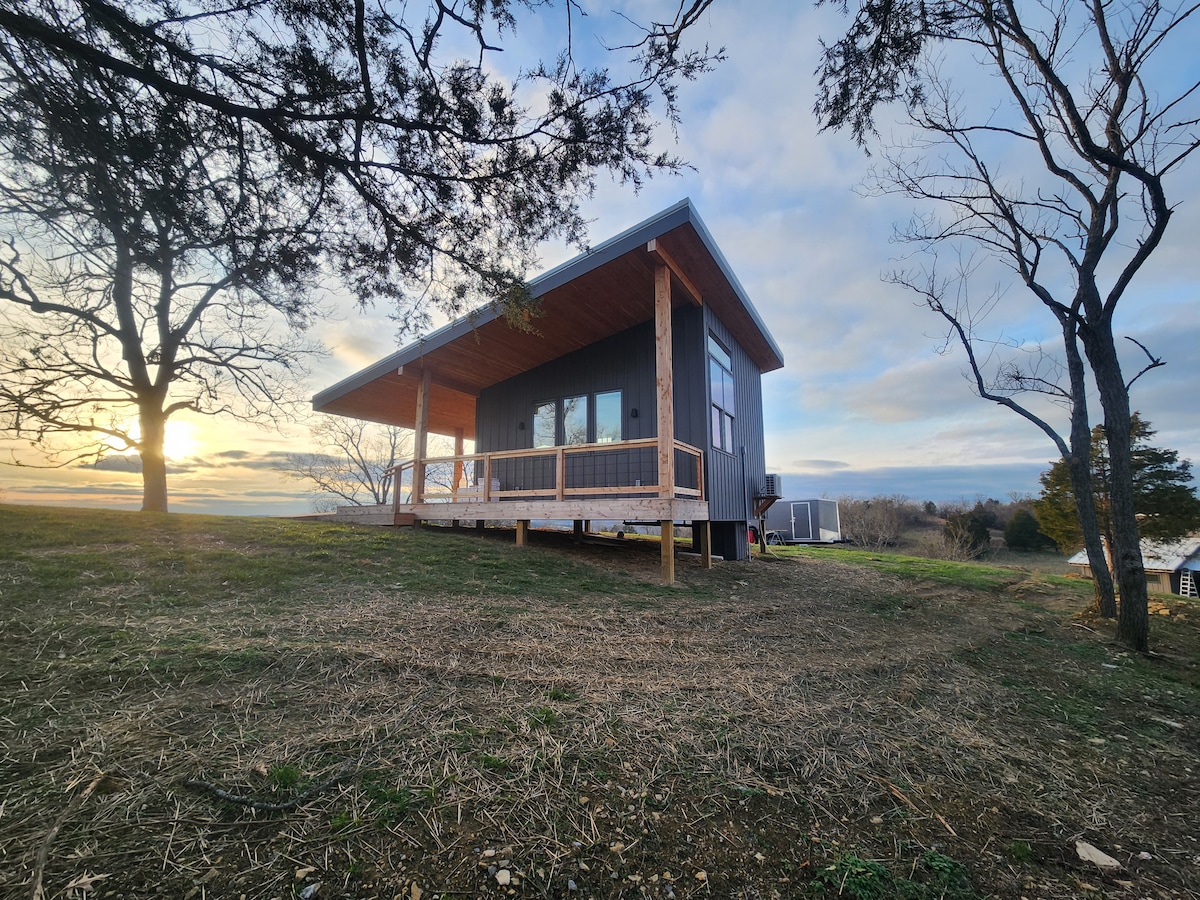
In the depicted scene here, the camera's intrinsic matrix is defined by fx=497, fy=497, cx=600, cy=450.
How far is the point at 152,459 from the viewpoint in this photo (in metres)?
12.0

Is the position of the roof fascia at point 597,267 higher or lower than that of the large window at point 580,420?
higher

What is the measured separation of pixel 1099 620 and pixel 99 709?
29.2 ft

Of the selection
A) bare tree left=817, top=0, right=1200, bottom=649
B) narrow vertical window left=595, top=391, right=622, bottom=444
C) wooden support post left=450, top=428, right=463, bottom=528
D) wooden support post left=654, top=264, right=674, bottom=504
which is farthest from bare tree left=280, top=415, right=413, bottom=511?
bare tree left=817, top=0, right=1200, bottom=649

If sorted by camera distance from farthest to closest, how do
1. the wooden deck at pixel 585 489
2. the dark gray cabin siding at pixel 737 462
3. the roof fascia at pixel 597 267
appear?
the dark gray cabin siding at pixel 737 462 → the wooden deck at pixel 585 489 → the roof fascia at pixel 597 267

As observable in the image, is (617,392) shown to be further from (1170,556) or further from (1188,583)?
(1188,583)

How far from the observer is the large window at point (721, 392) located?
30.5 feet

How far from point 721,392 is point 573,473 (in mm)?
3346

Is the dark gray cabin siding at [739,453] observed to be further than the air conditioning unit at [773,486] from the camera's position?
No

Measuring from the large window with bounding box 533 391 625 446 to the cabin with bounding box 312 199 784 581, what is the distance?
3cm

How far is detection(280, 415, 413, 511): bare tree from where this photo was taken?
23.3m

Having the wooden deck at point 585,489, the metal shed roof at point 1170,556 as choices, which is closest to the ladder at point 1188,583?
the metal shed roof at point 1170,556

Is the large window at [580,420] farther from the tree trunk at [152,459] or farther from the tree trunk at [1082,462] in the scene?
the tree trunk at [152,459]

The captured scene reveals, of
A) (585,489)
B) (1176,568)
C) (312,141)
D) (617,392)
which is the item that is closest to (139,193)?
(312,141)

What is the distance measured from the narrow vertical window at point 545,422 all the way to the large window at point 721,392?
11.1 feet
